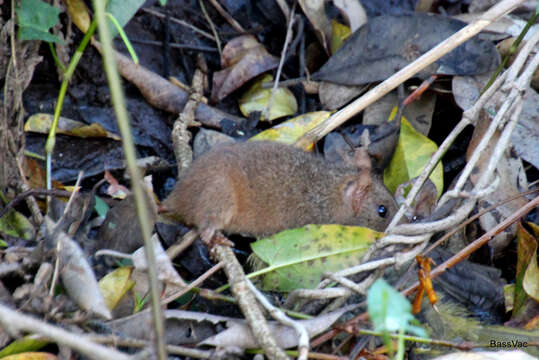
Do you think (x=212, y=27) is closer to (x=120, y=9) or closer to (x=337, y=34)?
(x=337, y=34)

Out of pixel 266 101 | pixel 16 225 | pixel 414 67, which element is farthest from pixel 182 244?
pixel 414 67

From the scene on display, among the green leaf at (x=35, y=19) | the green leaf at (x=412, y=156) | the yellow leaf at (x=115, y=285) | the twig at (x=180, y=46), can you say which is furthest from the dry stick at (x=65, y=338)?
the twig at (x=180, y=46)

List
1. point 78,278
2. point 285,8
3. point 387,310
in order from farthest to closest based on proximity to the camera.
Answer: point 285,8, point 78,278, point 387,310

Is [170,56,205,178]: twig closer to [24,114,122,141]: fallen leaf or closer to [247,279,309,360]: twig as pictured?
[24,114,122,141]: fallen leaf

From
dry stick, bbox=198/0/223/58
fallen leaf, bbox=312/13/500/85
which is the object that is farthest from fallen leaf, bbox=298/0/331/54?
dry stick, bbox=198/0/223/58

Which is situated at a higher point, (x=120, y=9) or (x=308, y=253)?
(x=120, y=9)

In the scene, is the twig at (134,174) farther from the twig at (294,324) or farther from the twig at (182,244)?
the twig at (182,244)
